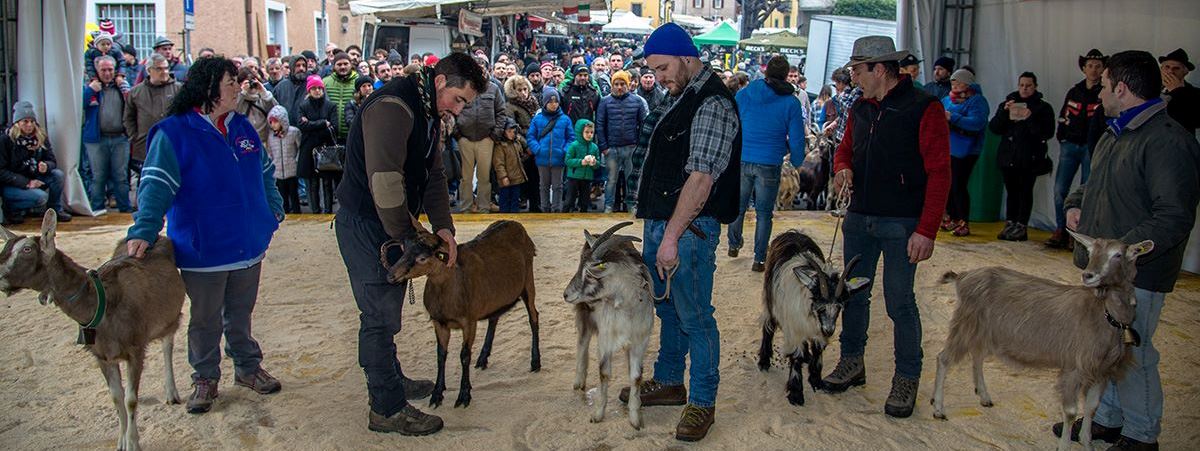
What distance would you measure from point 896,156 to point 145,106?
8387 mm

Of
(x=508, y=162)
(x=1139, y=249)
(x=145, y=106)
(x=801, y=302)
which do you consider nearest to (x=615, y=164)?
(x=508, y=162)

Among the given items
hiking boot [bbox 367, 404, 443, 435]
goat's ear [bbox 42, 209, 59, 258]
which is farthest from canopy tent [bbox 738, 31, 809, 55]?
goat's ear [bbox 42, 209, 59, 258]

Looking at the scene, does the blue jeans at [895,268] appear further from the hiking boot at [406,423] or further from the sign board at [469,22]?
the sign board at [469,22]

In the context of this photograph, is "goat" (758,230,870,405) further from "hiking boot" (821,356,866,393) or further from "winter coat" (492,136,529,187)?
"winter coat" (492,136,529,187)

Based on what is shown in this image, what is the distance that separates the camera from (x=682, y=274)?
170 inches

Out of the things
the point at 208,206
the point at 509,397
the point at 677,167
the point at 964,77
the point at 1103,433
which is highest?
the point at 964,77

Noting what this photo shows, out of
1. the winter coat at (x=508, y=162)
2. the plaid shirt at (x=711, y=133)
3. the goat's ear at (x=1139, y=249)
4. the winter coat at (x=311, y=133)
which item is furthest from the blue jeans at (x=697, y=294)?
the winter coat at (x=311, y=133)

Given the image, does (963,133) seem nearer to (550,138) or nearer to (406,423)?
(550,138)

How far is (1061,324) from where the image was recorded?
433 cm

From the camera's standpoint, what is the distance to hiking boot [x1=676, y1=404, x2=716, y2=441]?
4395 millimetres

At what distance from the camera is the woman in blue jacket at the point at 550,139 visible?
35.1 ft

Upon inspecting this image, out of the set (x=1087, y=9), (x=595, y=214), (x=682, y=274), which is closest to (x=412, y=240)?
(x=682, y=274)

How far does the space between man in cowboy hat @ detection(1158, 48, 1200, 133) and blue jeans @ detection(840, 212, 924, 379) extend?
4273mm

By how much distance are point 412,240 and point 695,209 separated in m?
1.39
